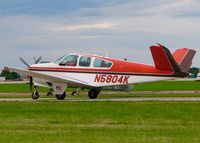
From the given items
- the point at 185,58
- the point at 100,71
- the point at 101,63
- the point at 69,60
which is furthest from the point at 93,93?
the point at 185,58

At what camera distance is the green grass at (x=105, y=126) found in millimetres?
12359

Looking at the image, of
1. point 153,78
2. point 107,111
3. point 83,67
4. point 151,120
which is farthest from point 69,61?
point 151,120

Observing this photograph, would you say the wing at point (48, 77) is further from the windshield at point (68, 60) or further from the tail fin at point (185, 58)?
the tail fin at point (185, 58)

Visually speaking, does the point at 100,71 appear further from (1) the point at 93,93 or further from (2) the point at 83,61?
(1) the point at 93,93

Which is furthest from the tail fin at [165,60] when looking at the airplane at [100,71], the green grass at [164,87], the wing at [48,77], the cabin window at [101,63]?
the green grass at [164,87]

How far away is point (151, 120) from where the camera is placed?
54.8 feet

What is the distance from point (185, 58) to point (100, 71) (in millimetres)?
5289

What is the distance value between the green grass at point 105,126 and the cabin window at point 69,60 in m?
11.6

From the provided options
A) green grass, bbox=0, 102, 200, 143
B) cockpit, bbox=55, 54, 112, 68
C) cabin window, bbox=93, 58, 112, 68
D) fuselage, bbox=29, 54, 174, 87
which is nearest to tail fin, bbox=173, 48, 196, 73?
fuselage, bbox=29, 54, 174, 87

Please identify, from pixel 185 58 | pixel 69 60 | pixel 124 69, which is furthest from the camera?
pixel 185 58

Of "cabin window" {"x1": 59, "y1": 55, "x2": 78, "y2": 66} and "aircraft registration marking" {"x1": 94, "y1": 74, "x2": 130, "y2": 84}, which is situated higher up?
"cabin window" {"x1": 59, "y1": 55, "x2": 78, "y2": 66}

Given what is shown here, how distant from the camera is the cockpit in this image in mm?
32188

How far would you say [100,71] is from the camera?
32125 millimetres

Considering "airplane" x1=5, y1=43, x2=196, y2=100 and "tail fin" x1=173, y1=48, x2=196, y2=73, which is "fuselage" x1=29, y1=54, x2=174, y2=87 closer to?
"airplane" x1=5, y1=43, x2=196, y2=100
